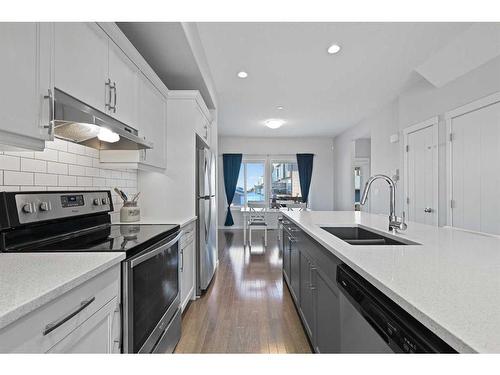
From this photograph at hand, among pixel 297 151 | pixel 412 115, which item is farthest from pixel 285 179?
pixel 412 115

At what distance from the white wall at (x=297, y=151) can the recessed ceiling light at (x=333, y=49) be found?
4.84 meters

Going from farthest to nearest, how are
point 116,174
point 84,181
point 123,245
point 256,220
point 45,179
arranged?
point 256,220, point 116,174, point 84,181, point 45,179, point 123,245

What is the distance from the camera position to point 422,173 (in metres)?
3.86

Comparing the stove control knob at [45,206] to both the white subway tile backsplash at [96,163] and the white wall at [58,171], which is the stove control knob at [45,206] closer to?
the white wall at [58,171]

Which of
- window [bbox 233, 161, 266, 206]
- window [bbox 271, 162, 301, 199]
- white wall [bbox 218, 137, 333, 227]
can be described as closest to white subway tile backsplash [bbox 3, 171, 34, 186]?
white wall [bbox 218, 137, 333, 227]

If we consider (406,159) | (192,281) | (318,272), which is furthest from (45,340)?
(406,159)

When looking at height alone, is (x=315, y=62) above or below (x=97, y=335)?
above

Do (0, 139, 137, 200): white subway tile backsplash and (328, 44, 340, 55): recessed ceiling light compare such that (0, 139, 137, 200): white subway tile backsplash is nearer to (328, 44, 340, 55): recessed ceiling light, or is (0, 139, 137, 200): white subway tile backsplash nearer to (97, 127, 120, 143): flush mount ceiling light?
(97, 127, 120, 143): flush mount ceiling light

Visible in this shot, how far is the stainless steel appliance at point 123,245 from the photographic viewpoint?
1.16 meters

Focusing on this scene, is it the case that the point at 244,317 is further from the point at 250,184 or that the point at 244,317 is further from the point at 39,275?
the point at 250,184

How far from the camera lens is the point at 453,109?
3320 mm

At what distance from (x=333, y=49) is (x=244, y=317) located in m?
2.84

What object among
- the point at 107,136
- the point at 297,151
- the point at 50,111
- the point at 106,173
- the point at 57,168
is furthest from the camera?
the point at 297,151

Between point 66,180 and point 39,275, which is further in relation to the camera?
point 66,180
